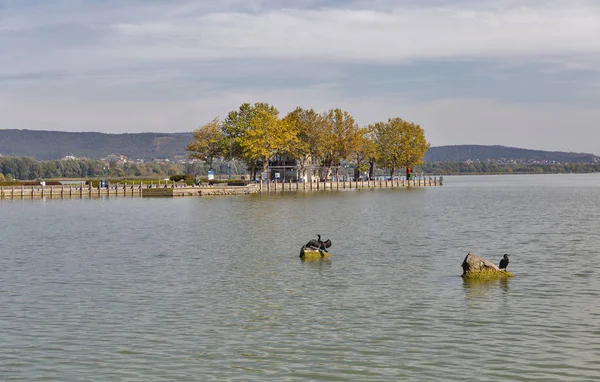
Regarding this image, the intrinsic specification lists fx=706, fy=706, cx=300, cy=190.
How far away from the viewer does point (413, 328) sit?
21125mm

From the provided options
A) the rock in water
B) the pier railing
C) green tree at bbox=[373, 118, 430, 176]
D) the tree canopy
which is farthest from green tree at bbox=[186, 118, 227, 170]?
the rock in water

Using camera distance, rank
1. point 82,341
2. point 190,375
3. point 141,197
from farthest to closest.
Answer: point 141,197 → point 82,341 → point 190,375

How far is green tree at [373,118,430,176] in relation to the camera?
187 m

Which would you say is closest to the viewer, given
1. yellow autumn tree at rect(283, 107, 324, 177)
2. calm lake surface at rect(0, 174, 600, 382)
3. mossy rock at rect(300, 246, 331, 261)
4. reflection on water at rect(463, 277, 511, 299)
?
calm lake surface at rect(0, 174, 600, 382)

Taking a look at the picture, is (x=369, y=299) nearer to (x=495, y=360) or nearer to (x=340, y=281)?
(x=340, y=281)

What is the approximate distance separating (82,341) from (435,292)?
1345cm

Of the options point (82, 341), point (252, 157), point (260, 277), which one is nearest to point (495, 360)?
point (82, 341)

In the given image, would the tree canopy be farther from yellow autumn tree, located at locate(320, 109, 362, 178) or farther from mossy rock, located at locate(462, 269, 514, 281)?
mossy rock, located at locate(462, 269, 514, 281)

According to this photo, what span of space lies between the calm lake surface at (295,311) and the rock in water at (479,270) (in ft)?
2.26

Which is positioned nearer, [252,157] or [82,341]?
[82,341]

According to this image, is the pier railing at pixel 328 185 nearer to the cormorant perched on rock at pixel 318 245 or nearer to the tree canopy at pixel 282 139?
the tree canopy at pixel 282 139

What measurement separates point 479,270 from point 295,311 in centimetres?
974

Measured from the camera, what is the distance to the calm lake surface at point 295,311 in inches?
688

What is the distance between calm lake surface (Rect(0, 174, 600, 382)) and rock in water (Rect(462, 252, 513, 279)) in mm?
688
